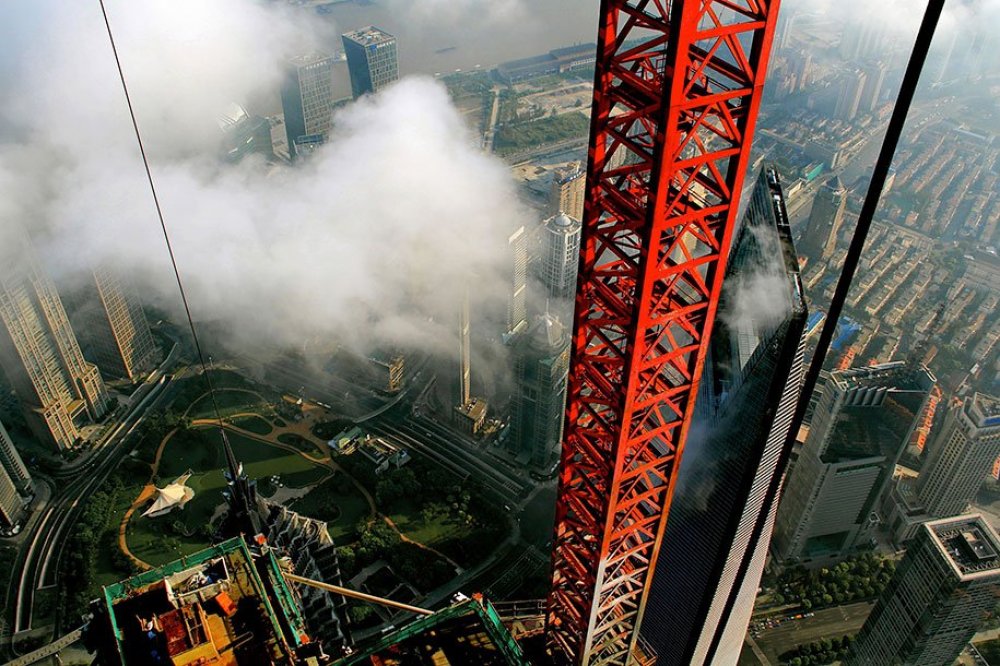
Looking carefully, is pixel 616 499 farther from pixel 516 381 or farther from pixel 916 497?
pixel 916 497

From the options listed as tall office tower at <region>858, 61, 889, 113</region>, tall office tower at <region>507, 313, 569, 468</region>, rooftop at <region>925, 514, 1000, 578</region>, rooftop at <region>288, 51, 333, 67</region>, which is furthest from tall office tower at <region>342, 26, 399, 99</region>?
rooftop at <region>925, 514, 1000, 578</region>

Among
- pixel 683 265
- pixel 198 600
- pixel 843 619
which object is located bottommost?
pixel 843 619

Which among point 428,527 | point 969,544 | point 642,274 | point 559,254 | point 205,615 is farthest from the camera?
point 559,254

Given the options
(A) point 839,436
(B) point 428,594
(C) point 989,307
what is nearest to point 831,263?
(C) point 989,307

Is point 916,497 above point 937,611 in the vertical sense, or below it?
below

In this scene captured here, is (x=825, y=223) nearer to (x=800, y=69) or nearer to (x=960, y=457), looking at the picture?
(x=960, y=457)

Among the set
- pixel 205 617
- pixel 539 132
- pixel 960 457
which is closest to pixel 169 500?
pixel 205 617

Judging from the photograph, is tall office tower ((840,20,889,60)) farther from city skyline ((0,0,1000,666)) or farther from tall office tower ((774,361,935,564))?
tall office tower ((774,361,935,564))

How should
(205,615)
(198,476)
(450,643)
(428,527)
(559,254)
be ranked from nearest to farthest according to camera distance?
(205,615) → (450,643) → (428,527) → (198,476) → (559,254)

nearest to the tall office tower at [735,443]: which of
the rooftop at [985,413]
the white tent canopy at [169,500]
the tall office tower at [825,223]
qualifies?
the rooftop at [985,413]
